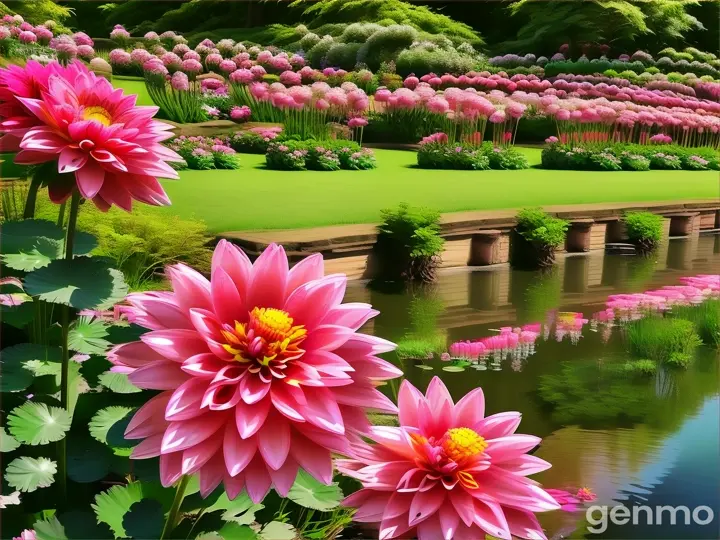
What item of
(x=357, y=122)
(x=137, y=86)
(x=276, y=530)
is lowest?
(x=276, y=530)

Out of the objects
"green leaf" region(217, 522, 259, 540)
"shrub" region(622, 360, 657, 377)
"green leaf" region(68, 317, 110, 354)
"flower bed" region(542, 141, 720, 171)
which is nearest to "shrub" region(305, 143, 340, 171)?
"flower bed" region(542, 141, 720, 171)

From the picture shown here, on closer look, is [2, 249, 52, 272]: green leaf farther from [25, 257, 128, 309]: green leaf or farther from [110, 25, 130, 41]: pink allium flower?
[110, 25, 130, 41]: pink allium flower

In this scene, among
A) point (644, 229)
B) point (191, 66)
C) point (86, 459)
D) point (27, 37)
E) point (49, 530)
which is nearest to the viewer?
point (49, 530)

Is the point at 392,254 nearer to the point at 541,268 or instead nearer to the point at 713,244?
the point at 541,268

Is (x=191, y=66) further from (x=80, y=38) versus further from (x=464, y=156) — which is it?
(x=464, y=156)

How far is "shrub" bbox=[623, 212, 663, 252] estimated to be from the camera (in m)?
2.73

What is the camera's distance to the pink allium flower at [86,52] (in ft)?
Result: 6.81

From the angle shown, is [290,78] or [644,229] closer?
[290,78]

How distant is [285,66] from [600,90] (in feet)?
3.69

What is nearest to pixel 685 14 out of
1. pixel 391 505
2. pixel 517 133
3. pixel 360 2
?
pixel 517 133

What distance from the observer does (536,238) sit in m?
2.49

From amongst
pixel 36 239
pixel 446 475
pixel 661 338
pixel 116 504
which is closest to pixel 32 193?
pixel 36 239

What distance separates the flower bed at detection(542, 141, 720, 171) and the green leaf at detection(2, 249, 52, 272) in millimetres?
2336

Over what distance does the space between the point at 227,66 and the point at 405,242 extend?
710 millimetres
